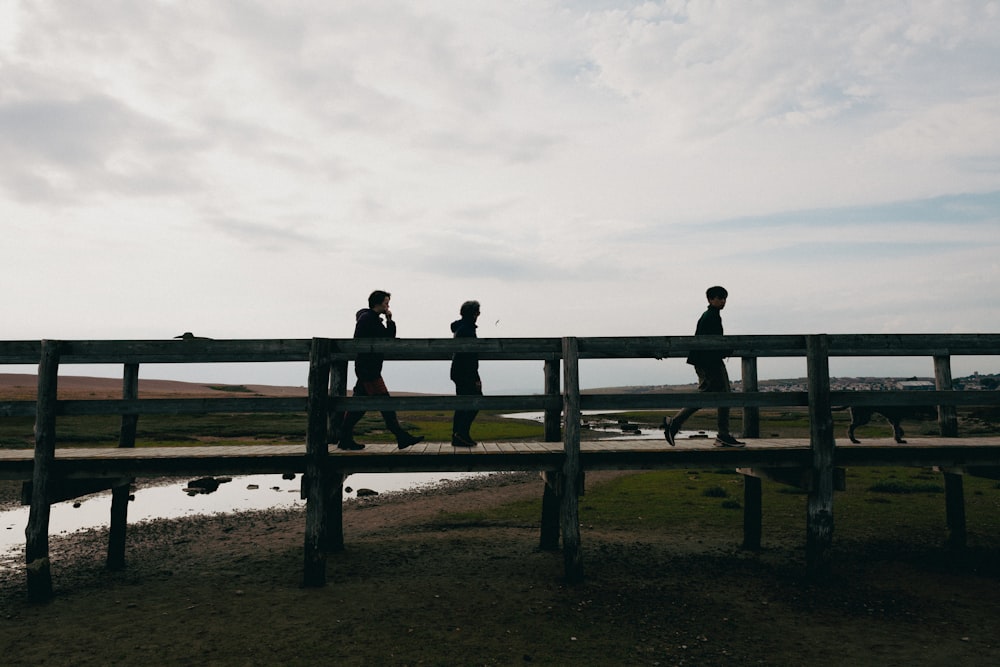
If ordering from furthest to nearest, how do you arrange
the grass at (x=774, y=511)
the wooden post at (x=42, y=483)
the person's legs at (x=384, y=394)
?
1. the grass at (x=774, y=511)
2. the person's legs at (x=384, y=394)
3. the wooden post at (x=42, y=483)

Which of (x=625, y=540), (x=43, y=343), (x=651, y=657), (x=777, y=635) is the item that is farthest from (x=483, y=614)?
(x=43, y=343)

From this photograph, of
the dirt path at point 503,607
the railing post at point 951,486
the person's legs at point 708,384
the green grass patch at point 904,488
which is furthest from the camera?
the green grass patch at point 904,488

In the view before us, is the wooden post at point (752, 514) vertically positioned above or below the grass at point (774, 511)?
above

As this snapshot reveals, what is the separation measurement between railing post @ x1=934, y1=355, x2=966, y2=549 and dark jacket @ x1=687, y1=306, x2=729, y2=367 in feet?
12.3

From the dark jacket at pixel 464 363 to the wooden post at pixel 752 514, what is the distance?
476 cm

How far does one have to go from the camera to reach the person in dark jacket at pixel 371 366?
8.14 meters

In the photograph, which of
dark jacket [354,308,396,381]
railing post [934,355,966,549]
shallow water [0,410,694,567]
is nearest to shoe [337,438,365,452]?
dark jacket [354,308,396,381]

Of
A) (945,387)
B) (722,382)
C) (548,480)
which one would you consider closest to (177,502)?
(548,480)

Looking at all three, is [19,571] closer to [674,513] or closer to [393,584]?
[393,584]

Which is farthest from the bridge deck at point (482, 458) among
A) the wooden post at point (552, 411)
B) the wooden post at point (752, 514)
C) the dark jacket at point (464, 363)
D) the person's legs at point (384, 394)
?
the wooden post at point (752, 514)

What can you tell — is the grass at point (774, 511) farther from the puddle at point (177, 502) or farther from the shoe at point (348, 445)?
the shoe at point (348, 445)

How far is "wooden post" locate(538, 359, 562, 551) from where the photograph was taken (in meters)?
9.09

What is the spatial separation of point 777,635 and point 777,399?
2.92 m

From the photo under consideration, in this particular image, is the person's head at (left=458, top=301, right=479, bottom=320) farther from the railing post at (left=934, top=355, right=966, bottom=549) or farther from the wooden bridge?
the railing post at (left=934, top=355, right=966, bottom=549)
